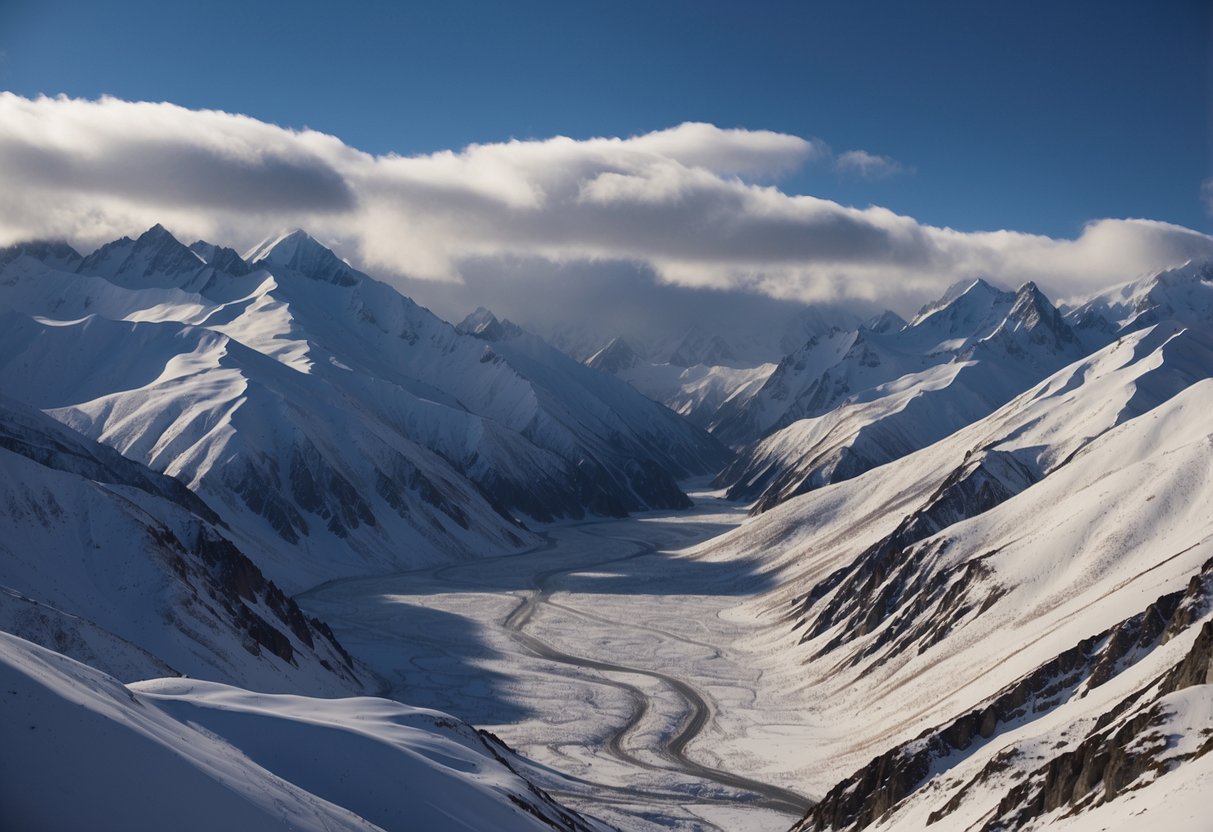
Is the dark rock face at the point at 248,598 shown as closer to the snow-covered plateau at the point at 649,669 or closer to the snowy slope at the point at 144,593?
the snowy slope at the point at 144,593

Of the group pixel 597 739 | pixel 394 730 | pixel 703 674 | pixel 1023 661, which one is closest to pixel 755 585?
pixel 703 674

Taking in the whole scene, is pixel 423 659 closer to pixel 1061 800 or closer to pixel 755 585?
pixel 755 585

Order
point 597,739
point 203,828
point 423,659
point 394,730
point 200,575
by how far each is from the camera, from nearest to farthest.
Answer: point 203,828 < point 394,730 < point 597,739 < point 200,575 < point 423,659

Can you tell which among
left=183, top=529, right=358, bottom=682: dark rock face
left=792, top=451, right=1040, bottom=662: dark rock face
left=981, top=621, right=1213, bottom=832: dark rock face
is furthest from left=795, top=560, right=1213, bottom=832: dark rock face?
left=183, top=529, right=358, bottom=682: dark rock face

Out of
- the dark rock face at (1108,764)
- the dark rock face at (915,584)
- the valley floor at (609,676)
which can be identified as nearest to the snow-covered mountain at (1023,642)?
the dark rock face at (1108,764)

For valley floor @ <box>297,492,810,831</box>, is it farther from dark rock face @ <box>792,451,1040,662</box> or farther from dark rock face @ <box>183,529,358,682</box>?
dark rock face @ <box>792,451,1040,662</box>

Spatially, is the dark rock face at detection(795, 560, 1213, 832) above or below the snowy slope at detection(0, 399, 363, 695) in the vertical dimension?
below
